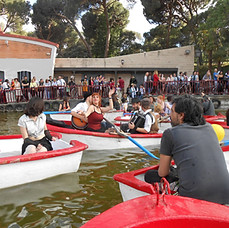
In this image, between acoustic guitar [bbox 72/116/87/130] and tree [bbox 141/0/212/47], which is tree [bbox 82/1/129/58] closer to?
tree [bbox 141/0/212/47]

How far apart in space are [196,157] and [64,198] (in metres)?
2.49

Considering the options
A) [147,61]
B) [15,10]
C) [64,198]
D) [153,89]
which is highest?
[15,10]

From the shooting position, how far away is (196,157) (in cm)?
259

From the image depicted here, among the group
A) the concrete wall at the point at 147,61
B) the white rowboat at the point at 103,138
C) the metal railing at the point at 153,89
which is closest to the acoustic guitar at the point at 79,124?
the white rowboat at the point at 103,138

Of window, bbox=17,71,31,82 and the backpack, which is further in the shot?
window, bbox=17,71,31,82

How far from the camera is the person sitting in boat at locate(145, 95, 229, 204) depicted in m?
2.56

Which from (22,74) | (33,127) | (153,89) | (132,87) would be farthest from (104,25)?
(33,127)

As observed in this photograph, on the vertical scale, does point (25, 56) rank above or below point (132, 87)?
above

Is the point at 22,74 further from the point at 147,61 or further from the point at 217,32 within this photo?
the point at 217,32

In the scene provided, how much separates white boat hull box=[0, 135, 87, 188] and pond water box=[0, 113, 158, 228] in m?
0.11

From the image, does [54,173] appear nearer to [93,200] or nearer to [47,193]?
[47,193]

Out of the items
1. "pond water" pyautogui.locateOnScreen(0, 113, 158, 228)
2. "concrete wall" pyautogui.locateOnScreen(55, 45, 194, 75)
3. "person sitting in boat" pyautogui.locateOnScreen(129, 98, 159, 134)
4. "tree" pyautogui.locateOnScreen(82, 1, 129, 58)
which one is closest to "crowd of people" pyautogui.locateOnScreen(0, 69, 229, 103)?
"concrete wall" pyautogui.locateOnScreen(55, 45, 194, 75)

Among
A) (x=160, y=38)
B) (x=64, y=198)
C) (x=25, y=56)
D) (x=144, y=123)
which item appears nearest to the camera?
(x=64, y=198)

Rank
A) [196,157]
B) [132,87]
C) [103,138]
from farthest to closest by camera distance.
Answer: [132,87], [103,138], [196,157]
